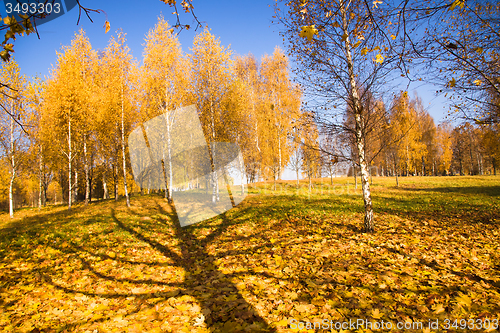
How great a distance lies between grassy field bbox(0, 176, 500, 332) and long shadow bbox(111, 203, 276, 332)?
0.02 meters

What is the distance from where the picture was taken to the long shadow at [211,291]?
2656 millimetres

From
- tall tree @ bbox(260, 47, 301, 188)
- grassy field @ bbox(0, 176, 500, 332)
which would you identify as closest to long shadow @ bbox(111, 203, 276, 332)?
grassy field @ bbox(0, 176, 500, 332)

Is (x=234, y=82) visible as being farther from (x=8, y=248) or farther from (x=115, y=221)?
(x=8, y=248)

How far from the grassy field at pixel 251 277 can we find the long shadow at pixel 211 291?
20 mm

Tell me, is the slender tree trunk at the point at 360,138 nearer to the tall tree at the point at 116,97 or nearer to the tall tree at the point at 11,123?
the tall tree at the point at 116,97

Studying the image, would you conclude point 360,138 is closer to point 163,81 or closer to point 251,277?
point 251,277

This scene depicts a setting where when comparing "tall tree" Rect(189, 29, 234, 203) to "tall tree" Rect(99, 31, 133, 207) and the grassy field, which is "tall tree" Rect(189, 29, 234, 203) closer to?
"tall tree" Rect(99, 31, 133, 207)

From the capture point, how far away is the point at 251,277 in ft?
12.6

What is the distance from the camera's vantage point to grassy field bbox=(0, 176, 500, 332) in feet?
8.89

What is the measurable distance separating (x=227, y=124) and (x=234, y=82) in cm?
297

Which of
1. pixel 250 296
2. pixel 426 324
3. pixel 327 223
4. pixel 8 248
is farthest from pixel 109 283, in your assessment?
pixel 327 223

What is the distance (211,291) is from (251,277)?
28.9 inches

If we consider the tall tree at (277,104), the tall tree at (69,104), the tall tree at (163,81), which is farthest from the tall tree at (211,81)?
the tall tree at (277,104)

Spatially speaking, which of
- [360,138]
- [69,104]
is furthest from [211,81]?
[360,138]
